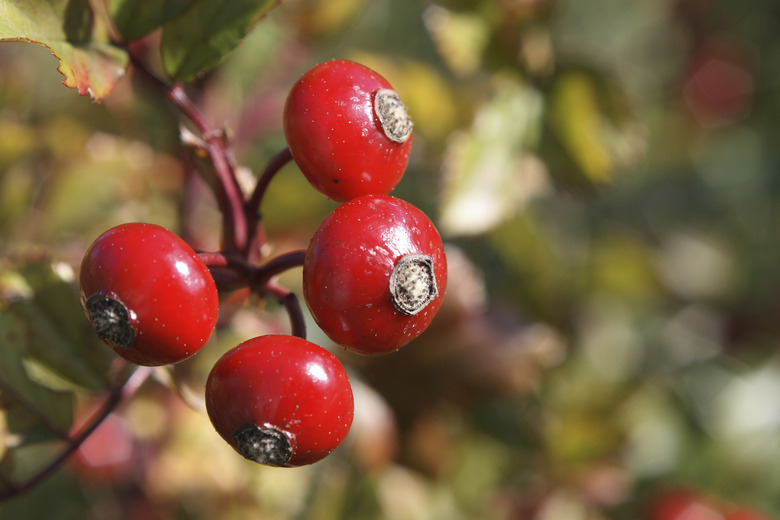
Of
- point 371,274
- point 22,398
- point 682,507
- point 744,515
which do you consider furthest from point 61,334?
point 744,515

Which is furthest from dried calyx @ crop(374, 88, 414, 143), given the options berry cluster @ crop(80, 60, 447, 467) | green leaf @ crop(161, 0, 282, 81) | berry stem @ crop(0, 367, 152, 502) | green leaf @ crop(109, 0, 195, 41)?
berry stem @ crop(0, 367, 152, 502)

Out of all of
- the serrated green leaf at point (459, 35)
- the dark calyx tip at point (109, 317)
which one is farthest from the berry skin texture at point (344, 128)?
the serrated green leaf at point (459, 35)

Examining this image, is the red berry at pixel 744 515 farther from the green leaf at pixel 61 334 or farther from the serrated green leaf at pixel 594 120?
the green leaf at pixel 61 334

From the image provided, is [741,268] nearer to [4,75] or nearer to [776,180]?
[776,180]

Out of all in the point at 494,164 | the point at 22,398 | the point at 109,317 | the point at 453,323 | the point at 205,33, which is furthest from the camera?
the point at 453,323

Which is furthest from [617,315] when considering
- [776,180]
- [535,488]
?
[776,180]

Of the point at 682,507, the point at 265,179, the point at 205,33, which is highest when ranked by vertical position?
the point at 205,33

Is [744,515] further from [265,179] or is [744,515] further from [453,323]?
[265,179]
